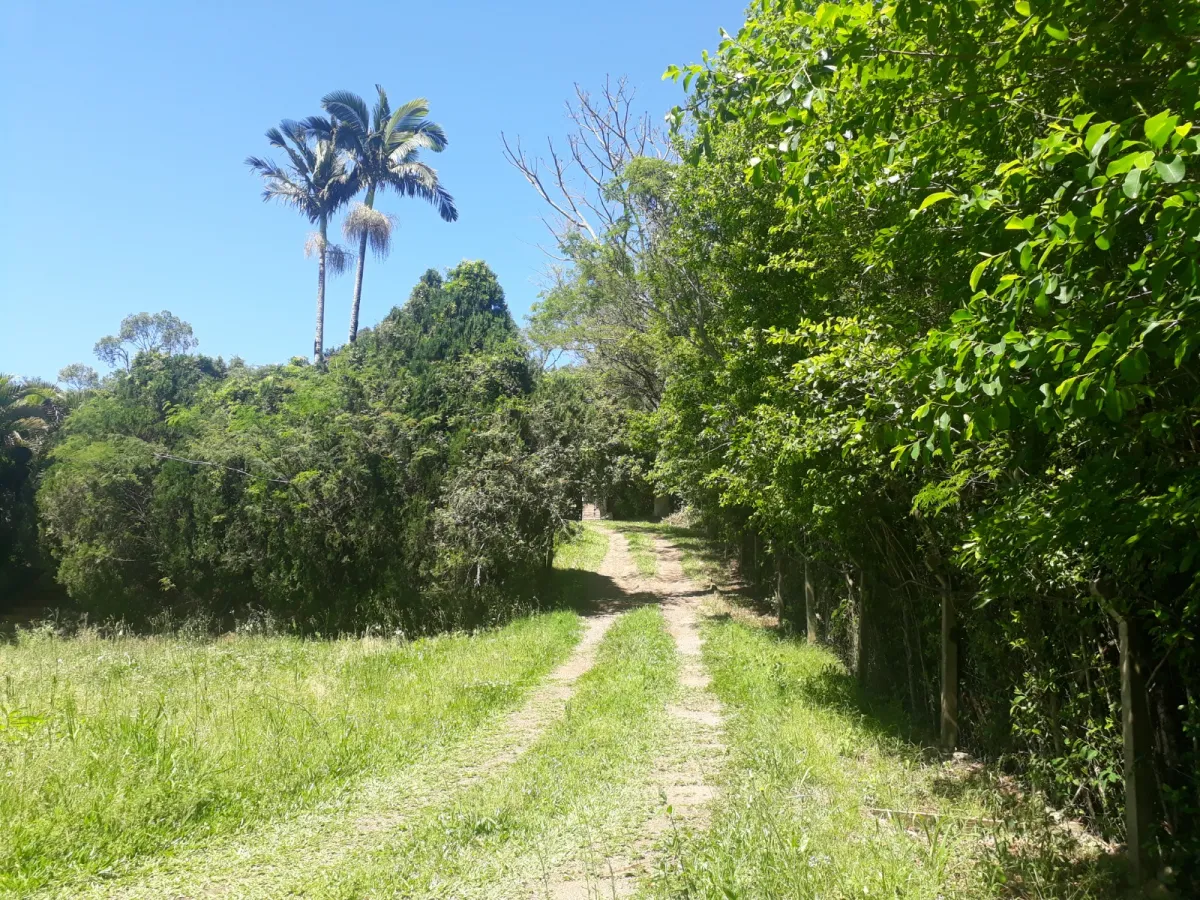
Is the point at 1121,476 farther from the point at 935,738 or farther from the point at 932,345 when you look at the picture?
the point at 935,738

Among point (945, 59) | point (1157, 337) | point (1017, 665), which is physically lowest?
point (1017, 665)

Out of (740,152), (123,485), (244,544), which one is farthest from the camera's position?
(123,485)

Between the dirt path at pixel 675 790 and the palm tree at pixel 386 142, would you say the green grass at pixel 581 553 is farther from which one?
the palm tree at pixel 386 142

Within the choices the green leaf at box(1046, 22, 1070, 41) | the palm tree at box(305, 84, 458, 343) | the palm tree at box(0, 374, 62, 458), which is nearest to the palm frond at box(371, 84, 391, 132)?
the palm tree at box(305, 84, 458, 343)

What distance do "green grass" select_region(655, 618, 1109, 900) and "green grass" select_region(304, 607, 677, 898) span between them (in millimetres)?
742

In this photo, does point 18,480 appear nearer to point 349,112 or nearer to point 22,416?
point 22,416

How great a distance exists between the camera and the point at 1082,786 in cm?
526

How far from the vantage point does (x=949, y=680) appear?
7.43 meters

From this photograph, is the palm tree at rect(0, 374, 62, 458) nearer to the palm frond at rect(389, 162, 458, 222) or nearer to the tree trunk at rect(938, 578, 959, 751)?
the palm frond at rect(389, 162, 458, 222)

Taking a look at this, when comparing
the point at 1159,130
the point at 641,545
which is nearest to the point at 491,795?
the point at 1159,130

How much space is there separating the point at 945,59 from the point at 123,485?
23.7 metres

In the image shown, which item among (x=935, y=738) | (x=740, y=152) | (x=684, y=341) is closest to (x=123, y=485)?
(x=684, y=341)

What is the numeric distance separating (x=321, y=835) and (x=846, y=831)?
3737 millimetres

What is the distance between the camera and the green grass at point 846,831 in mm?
4102
